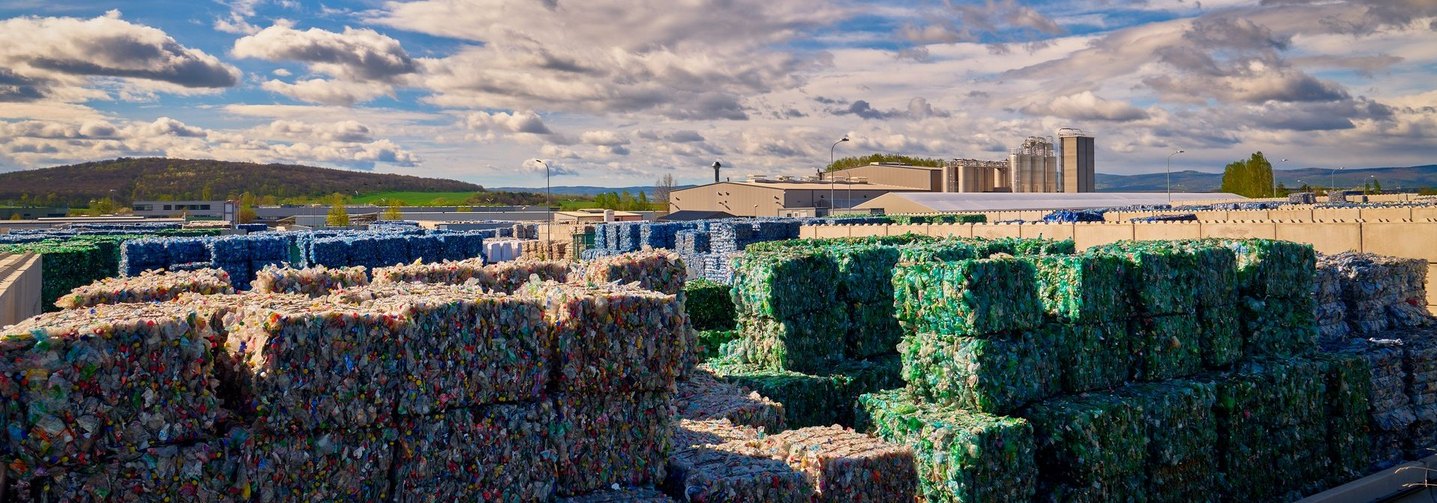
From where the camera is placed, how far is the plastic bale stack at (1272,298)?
12938mm

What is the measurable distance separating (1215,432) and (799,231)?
76.0 feet

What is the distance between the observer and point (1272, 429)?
1252cm

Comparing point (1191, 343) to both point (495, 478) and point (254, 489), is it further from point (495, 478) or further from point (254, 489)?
point (254, 489)

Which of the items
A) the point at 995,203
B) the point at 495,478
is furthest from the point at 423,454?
the point at 995,203

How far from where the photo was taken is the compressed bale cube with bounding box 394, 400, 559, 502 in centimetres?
677

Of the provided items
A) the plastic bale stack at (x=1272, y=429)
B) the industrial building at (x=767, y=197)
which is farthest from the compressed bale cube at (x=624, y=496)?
the industrial building at (x=767, y=197)

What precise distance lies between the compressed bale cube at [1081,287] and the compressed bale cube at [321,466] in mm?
7679

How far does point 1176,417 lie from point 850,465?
4909mm

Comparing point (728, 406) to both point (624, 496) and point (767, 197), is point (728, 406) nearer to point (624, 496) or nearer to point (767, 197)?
point (624, 496)

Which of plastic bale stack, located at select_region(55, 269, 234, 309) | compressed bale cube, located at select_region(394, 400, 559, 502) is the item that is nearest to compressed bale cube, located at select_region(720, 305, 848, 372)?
compressed bale cube, located at select_region(394, 400, 559, 502)

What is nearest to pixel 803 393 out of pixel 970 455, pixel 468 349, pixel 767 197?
pixel 970 455

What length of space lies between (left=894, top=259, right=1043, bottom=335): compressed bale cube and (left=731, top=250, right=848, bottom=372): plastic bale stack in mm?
3364

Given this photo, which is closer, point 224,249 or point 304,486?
point 304,486

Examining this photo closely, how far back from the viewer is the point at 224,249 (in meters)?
22.0
